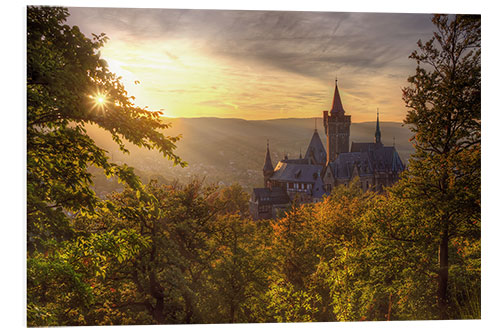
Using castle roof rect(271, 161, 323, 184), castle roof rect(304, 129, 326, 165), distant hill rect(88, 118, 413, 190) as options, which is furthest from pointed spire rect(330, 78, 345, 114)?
castle roof rect(271, 161, 323, 184)

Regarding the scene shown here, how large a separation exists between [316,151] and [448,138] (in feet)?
8.74

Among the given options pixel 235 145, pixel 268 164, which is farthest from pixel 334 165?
pixel 235 145

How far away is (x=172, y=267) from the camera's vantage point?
6551mm

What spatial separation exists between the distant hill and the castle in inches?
6.9

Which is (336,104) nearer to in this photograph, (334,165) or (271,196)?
(334,165)

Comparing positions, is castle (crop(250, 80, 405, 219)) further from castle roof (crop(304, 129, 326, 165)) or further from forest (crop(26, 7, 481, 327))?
forest (crop(26, 7, 481, 327))

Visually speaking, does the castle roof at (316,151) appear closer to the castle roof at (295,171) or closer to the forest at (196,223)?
the castle roof at (295,171)

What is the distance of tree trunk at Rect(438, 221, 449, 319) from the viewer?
6.21 metres

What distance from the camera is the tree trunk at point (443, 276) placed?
621 centimetres

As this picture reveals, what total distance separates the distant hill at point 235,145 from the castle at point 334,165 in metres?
0.17

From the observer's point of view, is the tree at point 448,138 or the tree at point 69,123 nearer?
the tree at point 69,123

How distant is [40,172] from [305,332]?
481 centimetres

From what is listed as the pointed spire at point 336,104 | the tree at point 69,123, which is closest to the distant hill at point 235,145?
the pointed spire at point 336,104
